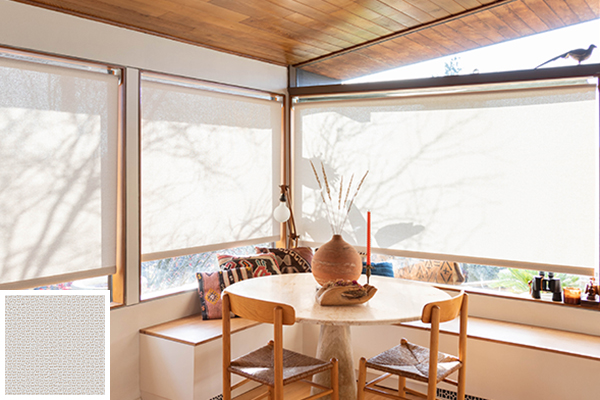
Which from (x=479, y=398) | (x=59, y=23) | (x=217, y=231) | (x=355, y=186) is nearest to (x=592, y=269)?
(x=479, y=398)

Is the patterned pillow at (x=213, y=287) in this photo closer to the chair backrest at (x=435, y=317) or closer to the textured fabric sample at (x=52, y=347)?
the chair backrest at (x=435, y=317)

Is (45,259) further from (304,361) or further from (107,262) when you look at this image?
(304,361)

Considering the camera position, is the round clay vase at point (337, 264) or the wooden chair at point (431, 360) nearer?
the wooden chair at point (431, 360)

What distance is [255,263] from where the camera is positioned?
11.8ft

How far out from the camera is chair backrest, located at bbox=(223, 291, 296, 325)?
6.87 feet

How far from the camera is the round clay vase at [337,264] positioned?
2.45m

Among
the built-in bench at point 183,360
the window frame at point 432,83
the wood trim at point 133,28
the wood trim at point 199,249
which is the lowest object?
the built-in bench at point 183,360

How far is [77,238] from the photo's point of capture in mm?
2818

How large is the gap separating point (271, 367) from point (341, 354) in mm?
427

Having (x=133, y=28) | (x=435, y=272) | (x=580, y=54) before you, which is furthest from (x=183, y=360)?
(x=580, y=54)

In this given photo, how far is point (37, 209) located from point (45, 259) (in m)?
0.27

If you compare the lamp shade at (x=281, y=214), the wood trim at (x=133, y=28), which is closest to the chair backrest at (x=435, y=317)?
the lamp shade at (x=281, y=214)

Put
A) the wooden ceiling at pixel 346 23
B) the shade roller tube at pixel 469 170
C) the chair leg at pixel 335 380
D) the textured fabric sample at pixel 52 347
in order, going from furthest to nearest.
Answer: the shade roller tube at pixel 469 170 < the wooden ceiling at pixel 346 23 < the chair leg at pixel 335 380 < the textured fabric sample at pixel 52 347

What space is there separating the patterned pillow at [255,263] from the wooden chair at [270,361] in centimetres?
104
